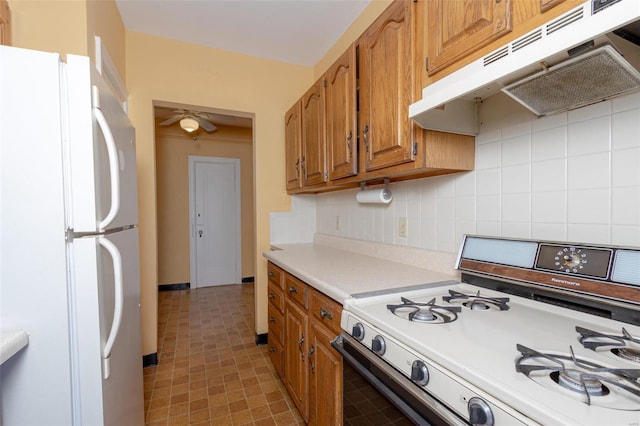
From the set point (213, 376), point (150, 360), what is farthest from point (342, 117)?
point (150, 360)

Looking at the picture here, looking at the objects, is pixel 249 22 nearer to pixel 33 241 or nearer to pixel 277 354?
pixel 33 241

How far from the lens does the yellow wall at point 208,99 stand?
2.37m

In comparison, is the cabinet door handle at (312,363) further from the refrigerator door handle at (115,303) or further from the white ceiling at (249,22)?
the white ceiling at (249,22)

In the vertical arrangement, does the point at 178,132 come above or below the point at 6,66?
above

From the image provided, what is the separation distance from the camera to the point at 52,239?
0.85 meters

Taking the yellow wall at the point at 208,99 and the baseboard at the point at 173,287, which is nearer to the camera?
the yellow wall at the point at 208,99

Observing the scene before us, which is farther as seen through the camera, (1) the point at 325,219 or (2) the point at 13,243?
(1) the point at 325,219

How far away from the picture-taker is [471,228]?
1342mm

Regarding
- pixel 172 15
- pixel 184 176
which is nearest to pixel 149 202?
pixel 172 15

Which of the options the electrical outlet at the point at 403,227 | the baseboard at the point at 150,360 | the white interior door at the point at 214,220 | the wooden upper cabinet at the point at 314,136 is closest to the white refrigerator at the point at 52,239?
the wooden upper cabinet at the point at 314,136

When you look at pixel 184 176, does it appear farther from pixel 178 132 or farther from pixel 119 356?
pixel 119 356

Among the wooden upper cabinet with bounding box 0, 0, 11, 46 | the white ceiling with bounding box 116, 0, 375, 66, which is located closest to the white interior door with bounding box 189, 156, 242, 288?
the white ceiling with bounding box 116, 0, 375, 66

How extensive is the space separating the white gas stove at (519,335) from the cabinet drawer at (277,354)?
1.11 meters

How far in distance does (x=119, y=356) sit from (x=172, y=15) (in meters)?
2.29
